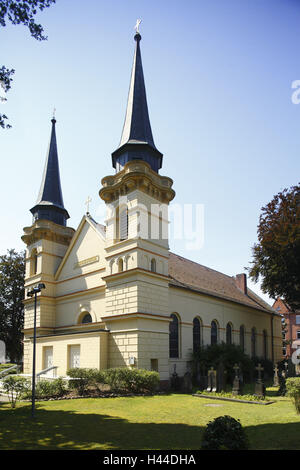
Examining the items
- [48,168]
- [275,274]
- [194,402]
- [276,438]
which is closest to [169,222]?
[275,274]

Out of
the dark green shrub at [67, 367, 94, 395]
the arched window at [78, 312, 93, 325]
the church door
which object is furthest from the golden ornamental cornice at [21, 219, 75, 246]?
the dark green shrub at [67, 367, 94, 395]

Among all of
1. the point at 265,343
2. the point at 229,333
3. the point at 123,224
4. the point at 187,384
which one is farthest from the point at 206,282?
the point at 187,384

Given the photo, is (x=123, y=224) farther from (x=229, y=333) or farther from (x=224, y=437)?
(x=224, y=437)

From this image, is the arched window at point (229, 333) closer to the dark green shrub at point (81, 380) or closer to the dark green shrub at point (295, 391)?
the dark green shrub at point (81, 380)

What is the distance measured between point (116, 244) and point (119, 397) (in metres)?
Result: 10.0

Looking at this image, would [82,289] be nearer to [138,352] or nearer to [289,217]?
[138,352]

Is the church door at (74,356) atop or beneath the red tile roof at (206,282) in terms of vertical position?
beneath

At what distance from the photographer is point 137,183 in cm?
2475

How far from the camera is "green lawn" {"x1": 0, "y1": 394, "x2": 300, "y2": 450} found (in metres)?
9.29

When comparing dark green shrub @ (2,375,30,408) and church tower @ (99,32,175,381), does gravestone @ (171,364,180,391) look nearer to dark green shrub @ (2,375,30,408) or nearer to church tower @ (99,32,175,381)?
church tower @ (99,32,175,381)

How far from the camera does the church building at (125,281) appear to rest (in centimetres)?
2306

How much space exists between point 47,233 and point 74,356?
1187 cm

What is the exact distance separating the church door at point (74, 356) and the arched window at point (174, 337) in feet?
21.5

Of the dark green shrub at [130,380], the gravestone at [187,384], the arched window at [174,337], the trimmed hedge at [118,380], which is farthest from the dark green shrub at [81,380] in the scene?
the arched window at [174,337]
